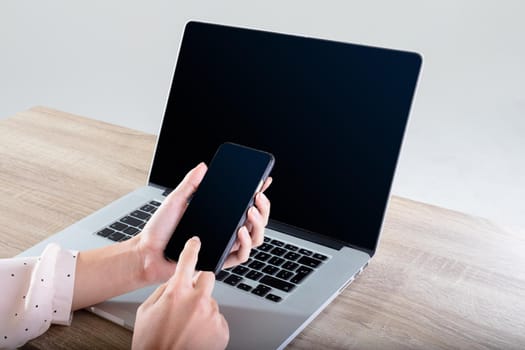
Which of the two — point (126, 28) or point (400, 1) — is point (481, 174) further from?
point (126, 28)

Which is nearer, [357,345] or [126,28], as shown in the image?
[357,345]

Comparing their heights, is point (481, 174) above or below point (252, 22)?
below

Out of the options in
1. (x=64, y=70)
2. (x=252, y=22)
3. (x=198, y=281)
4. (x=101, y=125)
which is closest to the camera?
(x=198, y=281)

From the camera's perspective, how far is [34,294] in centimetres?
85

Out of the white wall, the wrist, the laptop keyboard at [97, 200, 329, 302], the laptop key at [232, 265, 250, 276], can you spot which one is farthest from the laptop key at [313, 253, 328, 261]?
the white wall

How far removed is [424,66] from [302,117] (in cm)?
157

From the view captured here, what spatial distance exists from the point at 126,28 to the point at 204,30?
198cm

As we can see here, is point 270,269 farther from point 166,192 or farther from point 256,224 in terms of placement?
point 166,192

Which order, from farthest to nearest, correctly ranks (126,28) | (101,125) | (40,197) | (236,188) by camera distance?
1. (126,28)
2. (101,125)
3. (40,197)
4. (236,188)

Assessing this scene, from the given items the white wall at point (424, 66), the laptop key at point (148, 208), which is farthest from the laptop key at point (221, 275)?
the white wall at point (424, 66)

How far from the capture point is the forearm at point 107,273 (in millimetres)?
856

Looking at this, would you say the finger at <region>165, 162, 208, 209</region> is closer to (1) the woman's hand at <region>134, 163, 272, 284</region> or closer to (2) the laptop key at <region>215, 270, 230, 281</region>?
(1) the woman's hand at <region>134, 163, 272, 284</region>

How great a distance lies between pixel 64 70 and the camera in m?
3.24

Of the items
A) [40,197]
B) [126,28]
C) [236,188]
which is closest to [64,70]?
[126,28]
